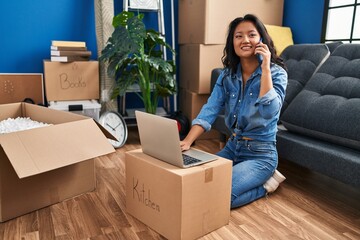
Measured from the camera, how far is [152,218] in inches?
59.2

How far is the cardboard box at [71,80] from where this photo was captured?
9.02ft

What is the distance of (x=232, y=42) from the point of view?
1.82 meters

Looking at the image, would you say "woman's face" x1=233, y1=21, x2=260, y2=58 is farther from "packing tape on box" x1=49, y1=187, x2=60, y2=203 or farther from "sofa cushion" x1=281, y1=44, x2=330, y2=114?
"packing tape on box" x1=49, y1=187, x2=60, y2=203


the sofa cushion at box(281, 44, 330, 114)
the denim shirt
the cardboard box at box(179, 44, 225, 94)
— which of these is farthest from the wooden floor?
the cardboard box at box(179, 44, 225, 94)

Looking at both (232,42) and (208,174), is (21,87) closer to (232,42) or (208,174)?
(232,42)

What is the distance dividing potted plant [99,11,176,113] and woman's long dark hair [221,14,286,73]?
1.02 metres

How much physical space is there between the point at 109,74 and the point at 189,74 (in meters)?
0.82

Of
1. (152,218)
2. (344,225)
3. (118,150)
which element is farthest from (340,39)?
(152,218)

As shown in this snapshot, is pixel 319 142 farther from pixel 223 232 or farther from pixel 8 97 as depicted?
pixel 8 97

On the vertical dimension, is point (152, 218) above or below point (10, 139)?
below

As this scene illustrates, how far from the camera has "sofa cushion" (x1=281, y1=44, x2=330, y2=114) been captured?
224 centimetres

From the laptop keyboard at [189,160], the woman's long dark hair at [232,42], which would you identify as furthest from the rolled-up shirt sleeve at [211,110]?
the laptop keyboard at [189,160]

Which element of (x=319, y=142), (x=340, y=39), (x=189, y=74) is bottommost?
(x=319, y=142)

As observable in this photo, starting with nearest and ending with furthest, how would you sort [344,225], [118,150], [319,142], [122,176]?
[344,225] < [319,142] < [122,176] < [118,150]
